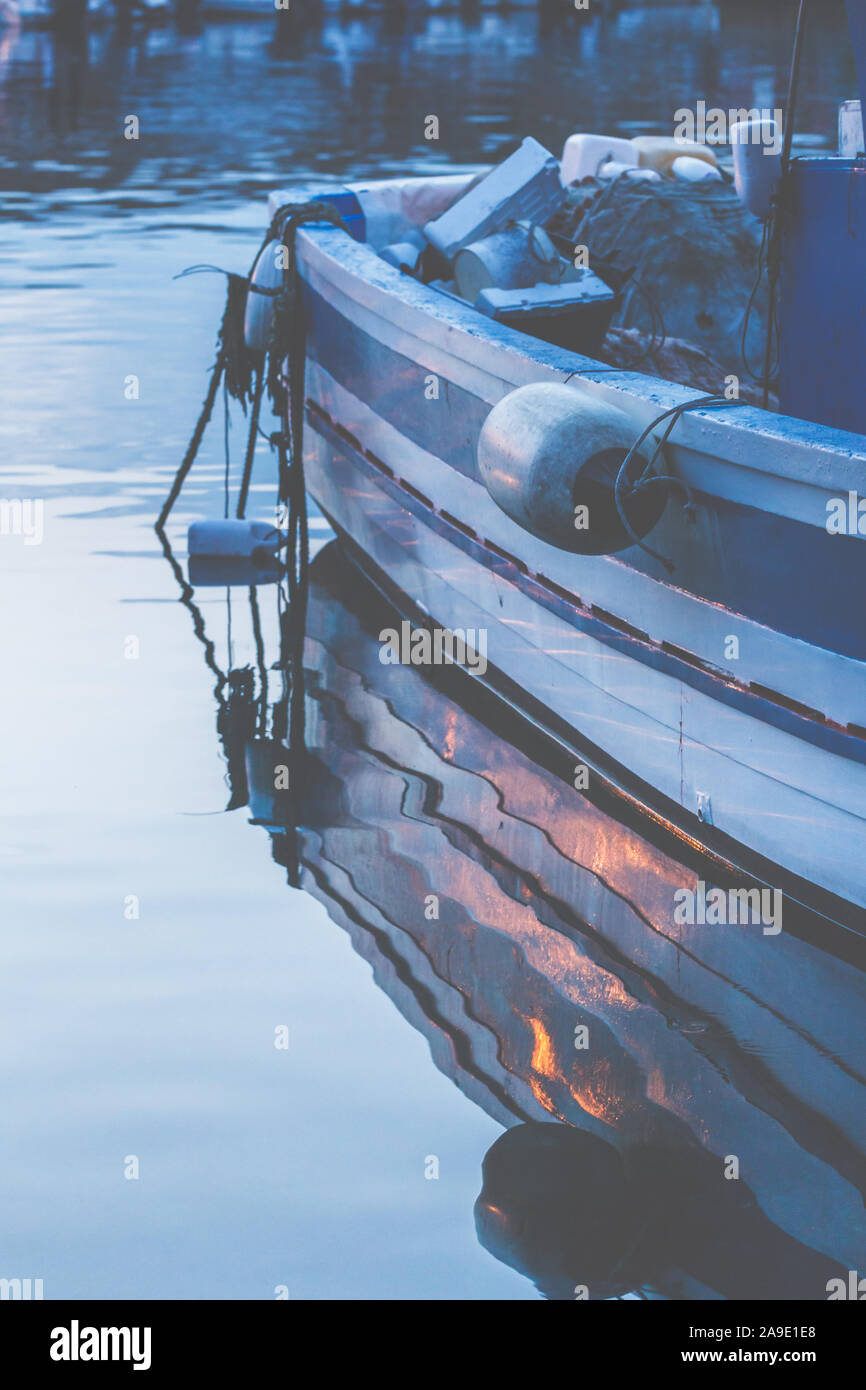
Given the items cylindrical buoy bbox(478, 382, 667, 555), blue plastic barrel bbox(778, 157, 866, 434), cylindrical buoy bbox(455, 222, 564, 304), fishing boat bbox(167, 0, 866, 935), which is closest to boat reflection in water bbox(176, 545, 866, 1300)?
fishing boat bbox(167, 0, 866, 935)

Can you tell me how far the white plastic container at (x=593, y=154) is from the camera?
9992mm

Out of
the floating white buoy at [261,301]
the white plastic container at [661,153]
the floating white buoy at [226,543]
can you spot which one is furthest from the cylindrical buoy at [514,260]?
the white plastic container at [661,153]

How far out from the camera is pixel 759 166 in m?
5.66

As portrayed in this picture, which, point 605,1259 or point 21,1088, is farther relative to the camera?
point 21,1088

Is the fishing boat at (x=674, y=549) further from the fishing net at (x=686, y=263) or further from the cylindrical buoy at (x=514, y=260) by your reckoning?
the fishing net at (x=686, y=263)

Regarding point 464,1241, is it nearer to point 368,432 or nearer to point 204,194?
point 368,432

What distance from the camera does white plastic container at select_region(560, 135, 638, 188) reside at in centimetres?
999

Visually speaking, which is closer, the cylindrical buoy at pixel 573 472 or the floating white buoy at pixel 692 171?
the cylindrical buoy at pixel 573 472

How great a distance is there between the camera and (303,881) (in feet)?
16.9

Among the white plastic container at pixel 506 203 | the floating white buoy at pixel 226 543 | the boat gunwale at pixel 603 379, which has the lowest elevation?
the floating white buoy at pixel 226 543

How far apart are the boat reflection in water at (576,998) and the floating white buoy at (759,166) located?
1777 millimetres

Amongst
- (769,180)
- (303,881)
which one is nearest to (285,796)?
(303,881)

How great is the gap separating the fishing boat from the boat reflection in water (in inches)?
9.3

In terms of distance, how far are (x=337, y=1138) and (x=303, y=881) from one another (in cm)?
132
